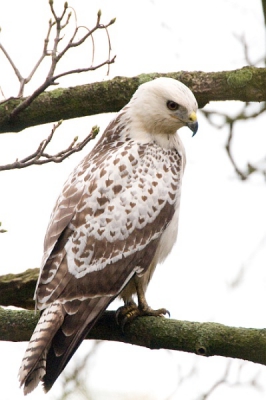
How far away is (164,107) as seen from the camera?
6809 millimetres

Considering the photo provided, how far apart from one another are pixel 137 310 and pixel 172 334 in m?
0.71

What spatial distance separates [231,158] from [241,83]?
61cm

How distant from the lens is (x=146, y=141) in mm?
6797

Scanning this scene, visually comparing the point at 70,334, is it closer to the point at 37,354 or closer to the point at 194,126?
the point at 37,354

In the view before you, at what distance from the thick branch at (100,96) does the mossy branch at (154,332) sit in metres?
1.19

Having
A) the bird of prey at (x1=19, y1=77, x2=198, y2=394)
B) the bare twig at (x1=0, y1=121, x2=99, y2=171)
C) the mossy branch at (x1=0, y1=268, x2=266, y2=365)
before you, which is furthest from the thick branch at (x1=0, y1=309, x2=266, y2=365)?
the bare twig at (x1=0, y1=121, x2=99, y2=171)

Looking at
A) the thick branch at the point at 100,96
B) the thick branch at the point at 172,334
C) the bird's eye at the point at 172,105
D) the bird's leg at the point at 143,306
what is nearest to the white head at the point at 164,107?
the bird's eye at the point at 172,105

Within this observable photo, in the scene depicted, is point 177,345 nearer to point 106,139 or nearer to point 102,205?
point 102,205

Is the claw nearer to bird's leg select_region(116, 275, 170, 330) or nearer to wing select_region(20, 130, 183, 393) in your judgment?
bird's leg select_region(116, 275, 170, 330)

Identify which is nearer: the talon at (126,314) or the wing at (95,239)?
the wing at (95,239)

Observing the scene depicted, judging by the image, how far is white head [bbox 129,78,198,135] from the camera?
6.64 metres

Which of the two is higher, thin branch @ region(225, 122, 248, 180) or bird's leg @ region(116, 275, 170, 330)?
thin branch @ region(225, 122, 248, 180)

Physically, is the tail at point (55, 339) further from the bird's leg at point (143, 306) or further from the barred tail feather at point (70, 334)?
the bird's leg at point (143, 306)

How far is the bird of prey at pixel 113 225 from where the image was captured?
5.65m
